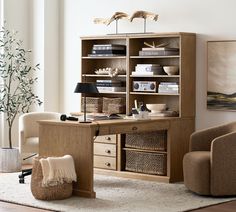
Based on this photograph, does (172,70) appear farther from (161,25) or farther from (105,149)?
(105,149)

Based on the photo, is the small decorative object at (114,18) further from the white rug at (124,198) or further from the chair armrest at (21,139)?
the white rug at (124,198)

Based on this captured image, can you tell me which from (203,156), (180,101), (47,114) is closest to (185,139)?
(180,101)

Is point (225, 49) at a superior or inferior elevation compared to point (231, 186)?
superior

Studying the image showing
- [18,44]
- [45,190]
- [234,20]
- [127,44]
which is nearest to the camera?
[45,190]

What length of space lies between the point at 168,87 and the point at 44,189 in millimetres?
2176

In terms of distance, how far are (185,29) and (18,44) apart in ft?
7.39

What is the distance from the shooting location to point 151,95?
859 centimetres

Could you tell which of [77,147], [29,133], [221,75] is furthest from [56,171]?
[221,75]

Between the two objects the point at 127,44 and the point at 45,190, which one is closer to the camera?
the point at 45,190

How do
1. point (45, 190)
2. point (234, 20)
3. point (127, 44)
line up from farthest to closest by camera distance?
point (127, 44), point (234, 20), point (45, 190)

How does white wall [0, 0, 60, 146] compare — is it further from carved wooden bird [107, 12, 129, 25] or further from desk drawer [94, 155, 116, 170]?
desk drawer [94, 155, 116, 170]

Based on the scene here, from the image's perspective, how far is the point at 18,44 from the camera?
8.95 m

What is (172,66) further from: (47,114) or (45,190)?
(45,190)

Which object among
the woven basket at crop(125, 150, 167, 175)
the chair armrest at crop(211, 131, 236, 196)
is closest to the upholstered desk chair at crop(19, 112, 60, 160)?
the woven basket at crop(125, 150, 167, 175)
